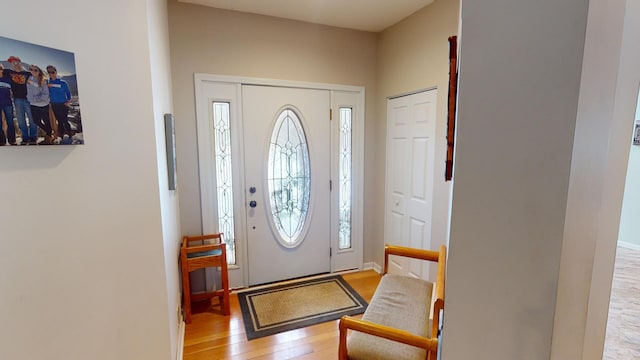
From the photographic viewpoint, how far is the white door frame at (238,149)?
8.68ft

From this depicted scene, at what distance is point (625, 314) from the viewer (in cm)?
258

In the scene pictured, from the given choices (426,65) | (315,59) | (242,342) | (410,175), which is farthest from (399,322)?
(315,59)

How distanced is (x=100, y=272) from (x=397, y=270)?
8.44 feet

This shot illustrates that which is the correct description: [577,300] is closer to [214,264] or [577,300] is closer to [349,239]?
[214,264]

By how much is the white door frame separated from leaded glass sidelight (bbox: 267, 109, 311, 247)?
0.97 feet

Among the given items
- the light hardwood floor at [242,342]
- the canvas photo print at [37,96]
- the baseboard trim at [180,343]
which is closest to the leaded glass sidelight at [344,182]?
the light hardwood floor at [242,342]

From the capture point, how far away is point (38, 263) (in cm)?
106

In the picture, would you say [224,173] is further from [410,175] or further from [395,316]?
[395,316]

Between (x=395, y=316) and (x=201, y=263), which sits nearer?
(x=395, y=316)

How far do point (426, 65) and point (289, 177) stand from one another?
1.64 metres

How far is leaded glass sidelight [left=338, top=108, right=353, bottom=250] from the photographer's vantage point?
3158 millimetres

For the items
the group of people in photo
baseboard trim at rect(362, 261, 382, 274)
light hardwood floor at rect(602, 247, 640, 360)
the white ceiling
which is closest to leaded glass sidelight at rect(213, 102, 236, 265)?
the white ceiling

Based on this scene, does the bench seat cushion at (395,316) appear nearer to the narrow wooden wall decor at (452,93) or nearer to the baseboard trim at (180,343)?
the narrow wooden wall decor at (452,93)

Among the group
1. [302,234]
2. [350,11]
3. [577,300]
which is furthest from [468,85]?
[302,234]
